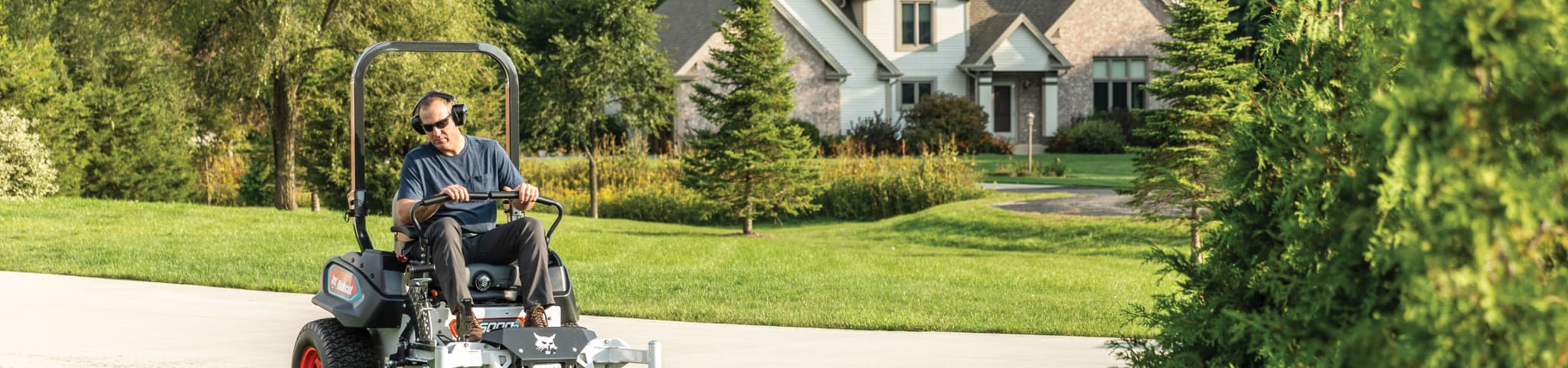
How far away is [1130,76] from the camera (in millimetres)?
42125

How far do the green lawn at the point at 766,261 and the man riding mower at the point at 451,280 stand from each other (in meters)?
3.50

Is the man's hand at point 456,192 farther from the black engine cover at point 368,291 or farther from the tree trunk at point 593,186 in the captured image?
the tree trunk at point 593,186

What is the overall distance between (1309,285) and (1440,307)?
960 millimetres

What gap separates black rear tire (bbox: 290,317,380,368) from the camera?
6461 millimetres

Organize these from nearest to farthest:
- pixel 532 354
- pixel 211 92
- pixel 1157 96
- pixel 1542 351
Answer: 1. pixel 1542 351
2. pixel 532 354
3. pixel 1157 96
4. pixel 211 92

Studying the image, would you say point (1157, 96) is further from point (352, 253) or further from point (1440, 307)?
point (1440, 307)

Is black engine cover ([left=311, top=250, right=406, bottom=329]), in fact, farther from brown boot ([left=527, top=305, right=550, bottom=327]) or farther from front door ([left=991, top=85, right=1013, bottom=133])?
front door ([left=991, top=85, right=1013, bottom=133])

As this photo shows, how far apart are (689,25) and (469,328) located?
108 ft

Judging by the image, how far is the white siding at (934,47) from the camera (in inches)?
Answer: 1610

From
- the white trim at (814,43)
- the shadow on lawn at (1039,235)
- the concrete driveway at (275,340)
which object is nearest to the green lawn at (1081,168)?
the white trim at (814,43)

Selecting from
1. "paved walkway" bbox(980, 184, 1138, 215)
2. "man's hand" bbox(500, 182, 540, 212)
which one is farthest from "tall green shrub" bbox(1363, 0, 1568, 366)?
"paved walkway" bbox(980, 184, 1138, 215)

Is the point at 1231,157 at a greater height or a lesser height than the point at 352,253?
greater

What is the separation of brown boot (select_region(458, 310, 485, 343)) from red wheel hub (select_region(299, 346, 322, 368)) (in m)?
1.13

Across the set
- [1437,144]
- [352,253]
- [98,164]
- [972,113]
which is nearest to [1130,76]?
[972,113]
